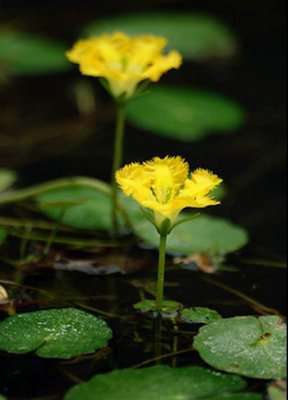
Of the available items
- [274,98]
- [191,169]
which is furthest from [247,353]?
[274,98]

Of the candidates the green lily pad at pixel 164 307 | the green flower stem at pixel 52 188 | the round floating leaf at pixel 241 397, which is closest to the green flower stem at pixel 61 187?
the green flower stem at pixel 52 188

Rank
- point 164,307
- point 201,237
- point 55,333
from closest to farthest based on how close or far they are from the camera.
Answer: point 55,333 → point 164,307 → point 201,237

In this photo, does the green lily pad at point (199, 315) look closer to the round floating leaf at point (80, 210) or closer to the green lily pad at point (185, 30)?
the round floating leaf at point (80, 210)

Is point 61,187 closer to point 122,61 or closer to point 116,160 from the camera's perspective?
point 116,160

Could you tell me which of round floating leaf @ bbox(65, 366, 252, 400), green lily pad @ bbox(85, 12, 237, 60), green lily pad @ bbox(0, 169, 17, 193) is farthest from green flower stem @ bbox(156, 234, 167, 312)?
green lily pad @ bbox(85, 12, 237, 60)

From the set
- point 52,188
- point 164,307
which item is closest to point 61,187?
point 52,188
